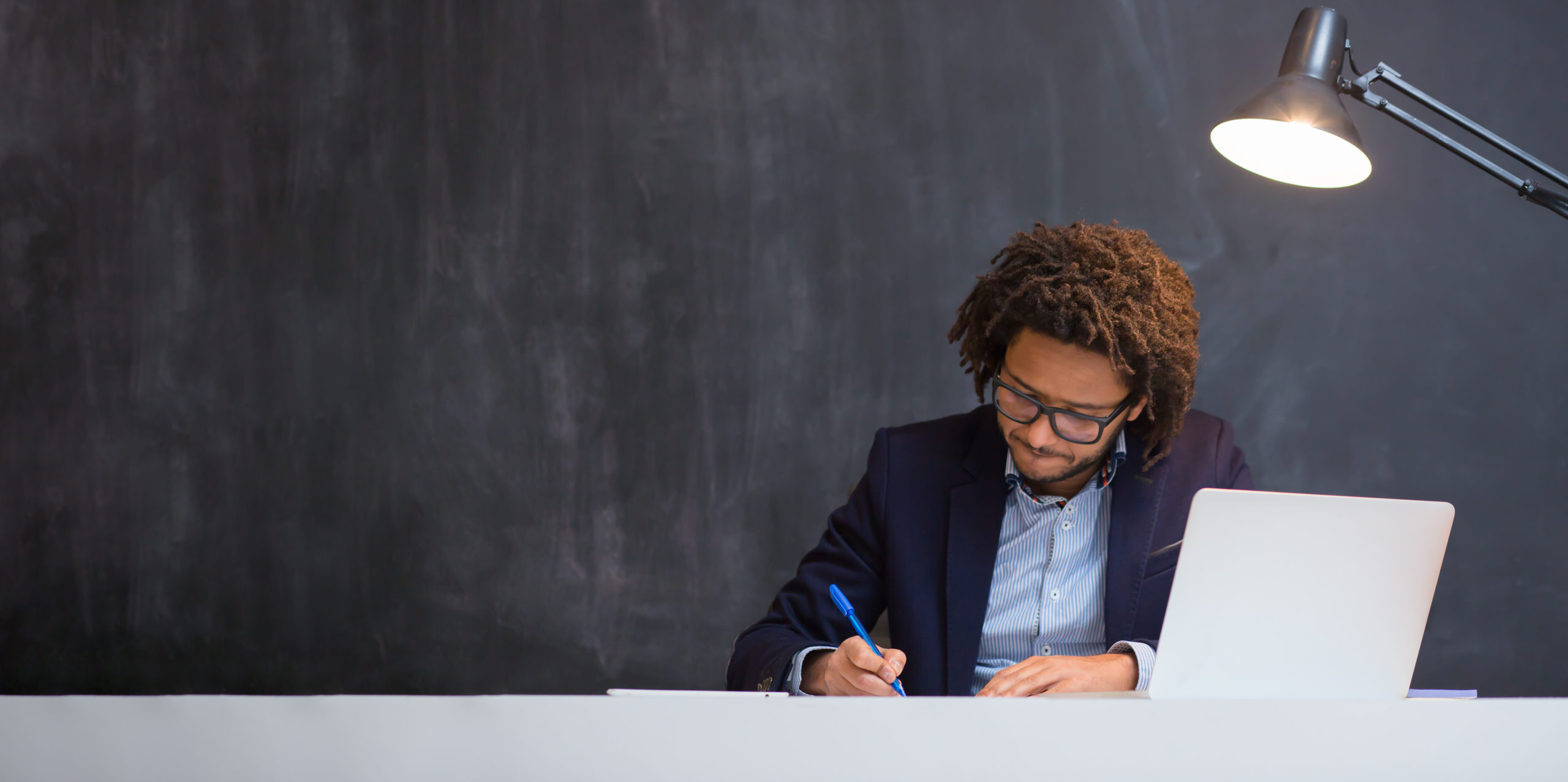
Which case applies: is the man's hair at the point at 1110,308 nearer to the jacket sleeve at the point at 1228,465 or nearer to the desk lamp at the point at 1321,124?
the jacket sleeve at the point at 1228,465

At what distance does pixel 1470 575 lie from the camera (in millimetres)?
2260

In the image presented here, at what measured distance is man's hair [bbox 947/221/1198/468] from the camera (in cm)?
140

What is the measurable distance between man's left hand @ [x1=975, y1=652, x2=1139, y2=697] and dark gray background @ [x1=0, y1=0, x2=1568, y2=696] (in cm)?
114

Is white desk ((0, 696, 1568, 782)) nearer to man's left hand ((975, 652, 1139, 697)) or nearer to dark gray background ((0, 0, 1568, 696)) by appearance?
man's left hand ((975, 652, 1139, 697))

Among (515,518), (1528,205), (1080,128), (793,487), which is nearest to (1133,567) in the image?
(793,487)

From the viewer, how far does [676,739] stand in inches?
19.1

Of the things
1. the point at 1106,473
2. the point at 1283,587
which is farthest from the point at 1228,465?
the point at 1283,587

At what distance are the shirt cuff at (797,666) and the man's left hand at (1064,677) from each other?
0.25 meters

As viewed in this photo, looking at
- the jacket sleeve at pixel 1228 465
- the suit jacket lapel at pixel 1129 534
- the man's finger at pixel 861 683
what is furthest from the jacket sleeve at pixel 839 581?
the jacket sleeve at pixel 1228 465

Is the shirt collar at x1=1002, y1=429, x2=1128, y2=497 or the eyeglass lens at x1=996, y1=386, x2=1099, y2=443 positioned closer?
the eyeglass lens at x1=996, y1=386, x2=1099, y2=443

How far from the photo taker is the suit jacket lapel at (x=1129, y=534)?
1426 millimetres

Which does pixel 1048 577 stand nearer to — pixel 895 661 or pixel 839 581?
pixel 839 581

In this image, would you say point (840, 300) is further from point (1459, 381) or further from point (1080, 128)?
point (1459, 381)

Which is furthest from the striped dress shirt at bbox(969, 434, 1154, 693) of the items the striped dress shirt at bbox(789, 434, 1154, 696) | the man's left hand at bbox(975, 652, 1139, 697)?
the man's left hand at bbox(975, 652, 1139, 697)
